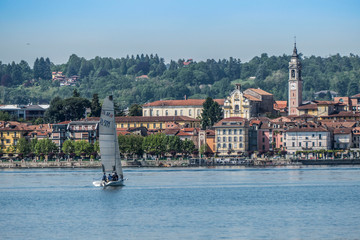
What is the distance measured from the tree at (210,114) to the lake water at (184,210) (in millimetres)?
57935

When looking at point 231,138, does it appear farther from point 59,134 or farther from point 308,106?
point 59,134

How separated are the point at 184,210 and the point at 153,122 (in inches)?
3322

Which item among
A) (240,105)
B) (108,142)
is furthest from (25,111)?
(108,142)

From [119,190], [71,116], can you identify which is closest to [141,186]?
[119,190]

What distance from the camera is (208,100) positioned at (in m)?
129

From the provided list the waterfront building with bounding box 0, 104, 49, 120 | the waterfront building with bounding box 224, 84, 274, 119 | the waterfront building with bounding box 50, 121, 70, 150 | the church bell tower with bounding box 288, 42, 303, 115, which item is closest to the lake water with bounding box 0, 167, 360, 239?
the waterfront building with bounding box 50, 121, 70, 150

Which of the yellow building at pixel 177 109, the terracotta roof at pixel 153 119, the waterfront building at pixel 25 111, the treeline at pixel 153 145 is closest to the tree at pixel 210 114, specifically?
the terracotta roof at pixel 153 119

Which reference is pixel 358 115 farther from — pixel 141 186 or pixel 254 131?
pixel 141 186

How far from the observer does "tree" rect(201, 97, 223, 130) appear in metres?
126

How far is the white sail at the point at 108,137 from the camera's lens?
57406mm

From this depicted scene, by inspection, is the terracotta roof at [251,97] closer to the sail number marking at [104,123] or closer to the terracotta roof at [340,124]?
the terracotta roof at [340,124]

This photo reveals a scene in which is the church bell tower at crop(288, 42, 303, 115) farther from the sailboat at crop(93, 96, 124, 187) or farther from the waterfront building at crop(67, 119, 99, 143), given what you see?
the sailboat at crop(93, 96, 124, 187)

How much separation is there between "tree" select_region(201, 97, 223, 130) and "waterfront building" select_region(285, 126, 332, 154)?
58.2ft

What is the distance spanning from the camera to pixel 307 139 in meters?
109
